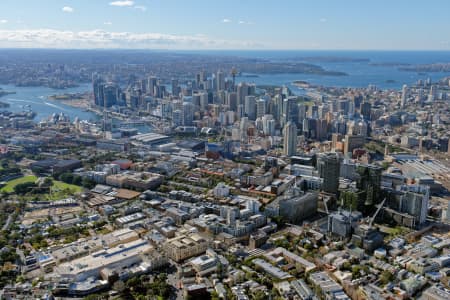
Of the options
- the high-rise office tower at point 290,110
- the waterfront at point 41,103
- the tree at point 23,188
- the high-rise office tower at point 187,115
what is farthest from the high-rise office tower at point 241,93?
the tree at point 23,188

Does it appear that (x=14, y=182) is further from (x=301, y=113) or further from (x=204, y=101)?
(x=204, y=101)

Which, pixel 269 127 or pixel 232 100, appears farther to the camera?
pixel 232 100

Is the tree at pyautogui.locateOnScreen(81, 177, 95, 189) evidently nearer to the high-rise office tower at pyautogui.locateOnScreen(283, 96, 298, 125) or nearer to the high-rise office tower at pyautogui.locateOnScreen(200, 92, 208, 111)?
the high-rise office tower at pyautogui.locateOnScreen(283, 96, 298, 125)

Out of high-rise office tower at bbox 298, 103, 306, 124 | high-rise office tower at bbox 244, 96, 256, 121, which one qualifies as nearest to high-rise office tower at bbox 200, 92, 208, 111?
high-rise office tower at bbox 244, 96, 256, 121

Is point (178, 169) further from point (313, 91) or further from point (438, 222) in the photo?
point (313, 91)

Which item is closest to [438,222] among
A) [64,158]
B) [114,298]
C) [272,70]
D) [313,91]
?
[114,298]

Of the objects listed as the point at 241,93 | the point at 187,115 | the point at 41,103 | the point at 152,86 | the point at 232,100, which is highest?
the point at 152,86

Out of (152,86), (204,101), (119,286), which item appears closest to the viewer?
(119,286)

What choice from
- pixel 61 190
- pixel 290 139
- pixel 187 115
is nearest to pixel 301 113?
A: pixel 187 115
